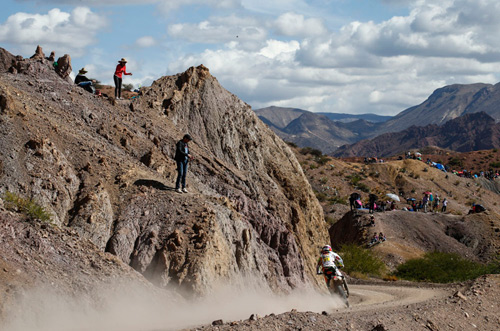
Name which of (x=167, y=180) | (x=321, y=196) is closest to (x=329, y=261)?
(x=167, y=180)

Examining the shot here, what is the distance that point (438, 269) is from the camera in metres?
36.2

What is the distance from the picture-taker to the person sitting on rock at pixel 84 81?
2181 cm

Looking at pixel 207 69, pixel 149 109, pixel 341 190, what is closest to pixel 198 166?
pixel 149 109

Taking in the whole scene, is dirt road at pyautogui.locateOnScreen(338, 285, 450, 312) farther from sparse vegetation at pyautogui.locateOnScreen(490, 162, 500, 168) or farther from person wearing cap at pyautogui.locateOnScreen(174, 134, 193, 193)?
sparse vegetation at pyautogui.locateOnScreen(490, 162, 500, 168)

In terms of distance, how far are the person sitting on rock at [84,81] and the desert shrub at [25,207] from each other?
9095 mm

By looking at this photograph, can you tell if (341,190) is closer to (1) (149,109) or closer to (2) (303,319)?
(1) (149,109)

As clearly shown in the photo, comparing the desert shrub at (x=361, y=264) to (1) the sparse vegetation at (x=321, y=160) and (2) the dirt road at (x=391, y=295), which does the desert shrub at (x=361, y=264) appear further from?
(1) the sparse vegetation at (x=321, y=160)

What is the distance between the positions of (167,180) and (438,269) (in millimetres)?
22569

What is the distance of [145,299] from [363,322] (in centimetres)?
461

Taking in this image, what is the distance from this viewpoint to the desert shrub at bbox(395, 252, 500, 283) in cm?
3410

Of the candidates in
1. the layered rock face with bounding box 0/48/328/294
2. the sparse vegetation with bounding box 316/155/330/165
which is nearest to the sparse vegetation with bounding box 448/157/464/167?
the sparse vegetation with bounding box 316/155/330/165

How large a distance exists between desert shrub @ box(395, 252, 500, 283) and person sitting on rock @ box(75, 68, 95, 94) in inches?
820

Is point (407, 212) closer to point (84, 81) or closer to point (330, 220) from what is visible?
point (330, 220)

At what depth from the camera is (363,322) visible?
13867mm
